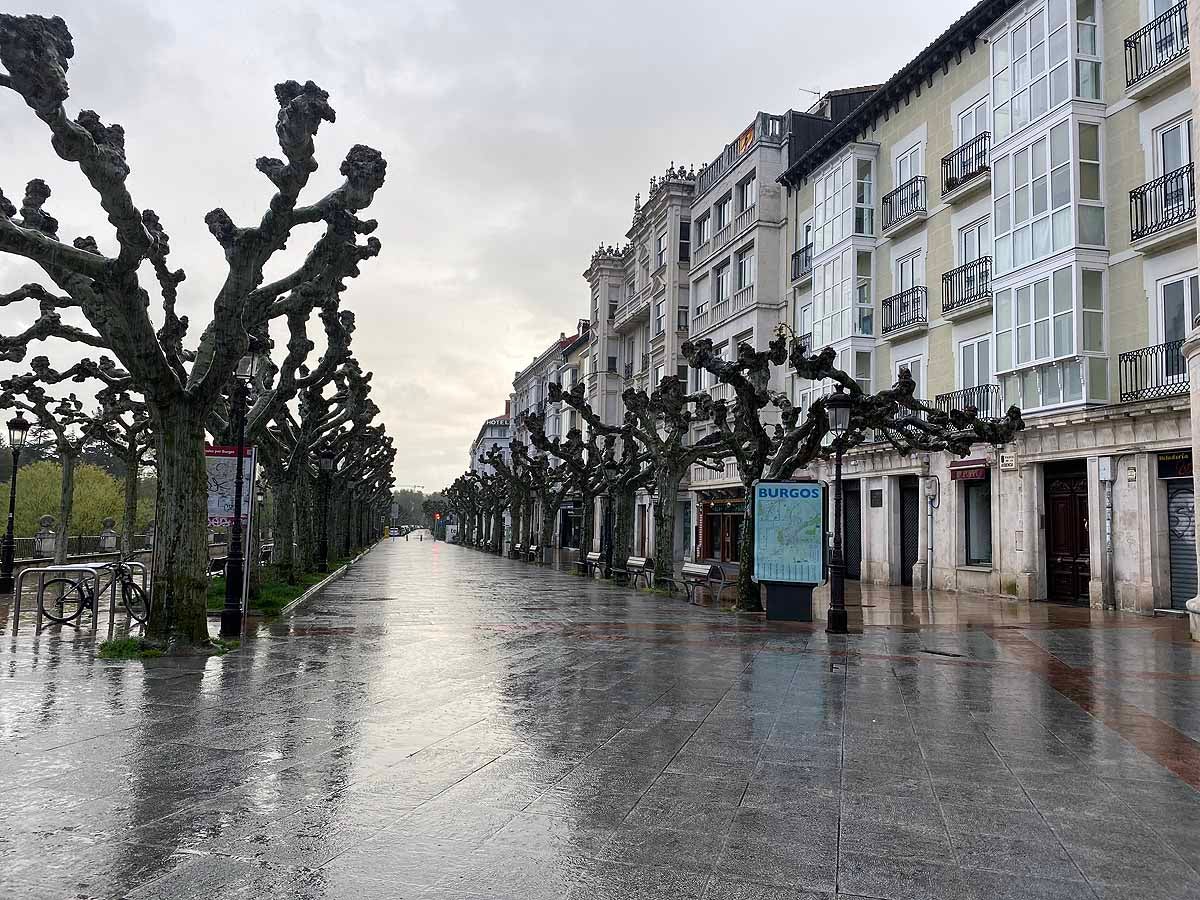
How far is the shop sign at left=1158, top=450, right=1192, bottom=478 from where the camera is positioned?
18.5m

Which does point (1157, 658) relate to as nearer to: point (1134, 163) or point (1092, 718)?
point (1092, 718)

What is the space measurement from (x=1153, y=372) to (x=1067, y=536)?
4.89 metres

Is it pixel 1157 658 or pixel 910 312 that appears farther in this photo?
pixel 910 312

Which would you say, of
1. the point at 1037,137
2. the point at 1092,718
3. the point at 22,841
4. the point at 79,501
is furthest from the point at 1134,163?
the point at 79,501

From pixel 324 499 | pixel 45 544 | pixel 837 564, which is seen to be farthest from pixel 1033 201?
pixel 45 544

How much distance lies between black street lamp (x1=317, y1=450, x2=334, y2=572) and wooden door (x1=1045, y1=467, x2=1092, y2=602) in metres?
20.5

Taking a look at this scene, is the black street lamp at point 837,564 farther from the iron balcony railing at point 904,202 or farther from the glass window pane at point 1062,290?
the iron balcony railing at point 904,202

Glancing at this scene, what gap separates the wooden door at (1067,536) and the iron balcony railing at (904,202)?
33.4 ft

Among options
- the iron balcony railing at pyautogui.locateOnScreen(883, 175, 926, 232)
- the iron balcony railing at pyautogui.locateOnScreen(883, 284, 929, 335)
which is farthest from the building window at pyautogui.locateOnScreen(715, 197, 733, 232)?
the iron balcony railing at pyautogui.locateOnScreen(883, 284, 929, 335)

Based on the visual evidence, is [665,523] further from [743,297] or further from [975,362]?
[743,297]

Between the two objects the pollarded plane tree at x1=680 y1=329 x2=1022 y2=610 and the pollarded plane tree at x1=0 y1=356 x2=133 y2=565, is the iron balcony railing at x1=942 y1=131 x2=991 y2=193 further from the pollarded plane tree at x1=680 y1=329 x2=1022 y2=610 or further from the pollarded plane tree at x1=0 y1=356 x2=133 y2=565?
the pollarded plane tree at x1=0 y1=356 x2=133 y2=565

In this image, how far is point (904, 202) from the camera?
2927 cm

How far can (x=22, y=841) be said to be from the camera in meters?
4.38

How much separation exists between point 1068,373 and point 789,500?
9.76 m
